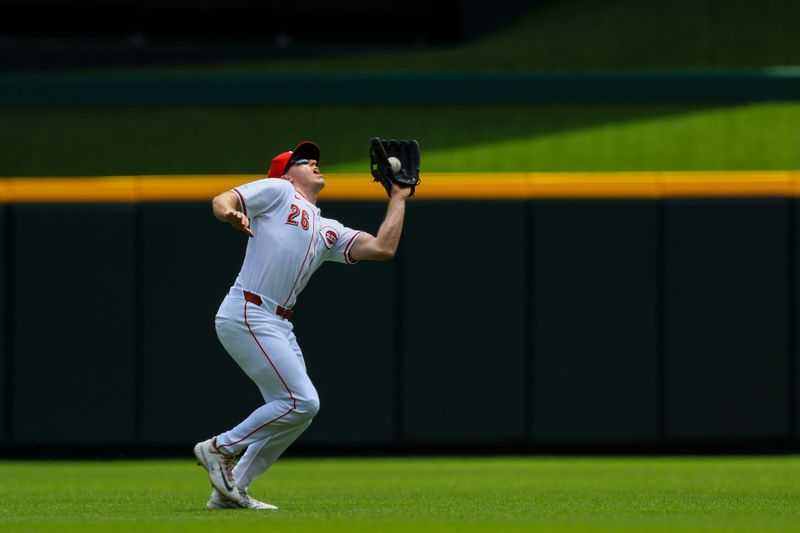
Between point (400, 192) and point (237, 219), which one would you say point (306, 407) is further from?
point (400, 192)

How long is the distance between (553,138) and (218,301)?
3.54 metres

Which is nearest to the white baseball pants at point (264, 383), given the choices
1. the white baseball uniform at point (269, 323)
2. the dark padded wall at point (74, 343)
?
the white baseball uniform at point (269, 323)

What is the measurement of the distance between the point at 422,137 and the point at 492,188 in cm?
220

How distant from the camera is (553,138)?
11.1m

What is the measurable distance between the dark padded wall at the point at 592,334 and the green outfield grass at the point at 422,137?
5.74 ft

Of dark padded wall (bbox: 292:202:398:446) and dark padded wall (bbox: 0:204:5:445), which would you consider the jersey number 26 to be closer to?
dark padded wall (bbox: 292:202:398:446)

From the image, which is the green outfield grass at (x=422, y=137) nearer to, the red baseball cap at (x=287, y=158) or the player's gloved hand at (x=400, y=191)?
the red baseball cap at (x=287, y=158)

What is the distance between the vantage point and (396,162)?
5.70m

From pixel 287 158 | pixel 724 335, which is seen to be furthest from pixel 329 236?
pixel 724 335

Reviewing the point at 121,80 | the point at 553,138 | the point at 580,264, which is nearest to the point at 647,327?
the point at 580,264

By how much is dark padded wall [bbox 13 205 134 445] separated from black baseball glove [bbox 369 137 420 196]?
12.4 feet

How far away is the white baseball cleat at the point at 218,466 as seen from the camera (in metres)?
5.59

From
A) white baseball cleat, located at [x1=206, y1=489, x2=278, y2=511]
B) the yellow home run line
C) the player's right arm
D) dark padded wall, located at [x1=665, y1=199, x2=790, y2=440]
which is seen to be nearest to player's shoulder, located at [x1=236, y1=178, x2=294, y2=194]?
the player's right arm

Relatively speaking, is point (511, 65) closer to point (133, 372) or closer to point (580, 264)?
point (580, 264)
